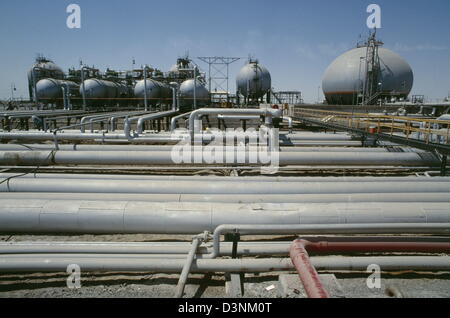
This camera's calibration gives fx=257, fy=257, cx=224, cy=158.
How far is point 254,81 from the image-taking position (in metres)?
38.8

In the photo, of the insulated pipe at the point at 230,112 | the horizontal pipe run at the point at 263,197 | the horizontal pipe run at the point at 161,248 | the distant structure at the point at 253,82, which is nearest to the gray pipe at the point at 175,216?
the horizontal pipe run at the point at 161,248

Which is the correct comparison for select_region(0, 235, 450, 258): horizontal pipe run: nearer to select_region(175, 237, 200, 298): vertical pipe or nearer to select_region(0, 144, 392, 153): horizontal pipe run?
select_region(175, 237, 200, 298): vertical pipe

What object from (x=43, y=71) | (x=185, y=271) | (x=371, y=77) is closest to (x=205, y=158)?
(x=185, y=271)

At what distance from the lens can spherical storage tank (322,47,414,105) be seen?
116ft

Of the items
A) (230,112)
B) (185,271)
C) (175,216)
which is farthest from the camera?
(230,112)

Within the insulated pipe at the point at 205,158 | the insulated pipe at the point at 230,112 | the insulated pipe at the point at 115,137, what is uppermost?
the insulated pipe at the point at 230,112

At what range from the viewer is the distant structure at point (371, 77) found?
34.9 metres

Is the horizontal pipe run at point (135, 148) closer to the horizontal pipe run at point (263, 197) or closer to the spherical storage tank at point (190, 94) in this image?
the horizontal pipe run at point (263, 197)

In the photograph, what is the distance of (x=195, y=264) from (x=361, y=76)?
3954 cm

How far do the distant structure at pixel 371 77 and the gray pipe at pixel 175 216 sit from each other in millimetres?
35566

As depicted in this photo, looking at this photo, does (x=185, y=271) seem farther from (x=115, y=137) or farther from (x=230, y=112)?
(x=115, y=137)

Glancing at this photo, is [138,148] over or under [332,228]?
over

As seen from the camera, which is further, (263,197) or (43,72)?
(43,72)

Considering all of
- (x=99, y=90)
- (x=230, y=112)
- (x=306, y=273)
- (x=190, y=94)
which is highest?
(x=99, y=90)
